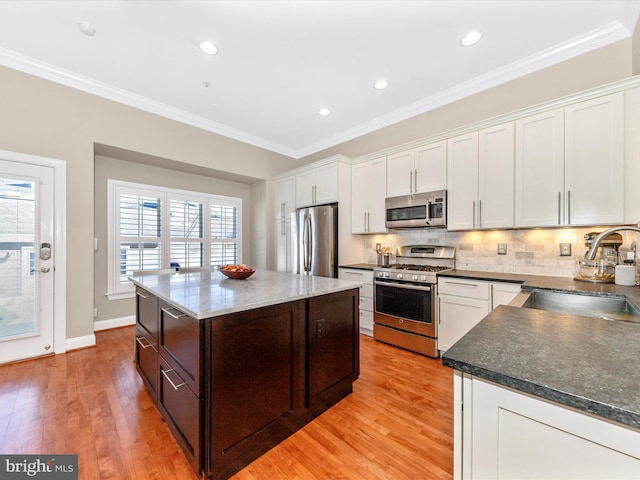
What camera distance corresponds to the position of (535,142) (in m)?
2.58

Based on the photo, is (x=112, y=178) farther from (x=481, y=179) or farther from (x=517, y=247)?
(x=517, y=247)

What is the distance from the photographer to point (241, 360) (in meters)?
1.51

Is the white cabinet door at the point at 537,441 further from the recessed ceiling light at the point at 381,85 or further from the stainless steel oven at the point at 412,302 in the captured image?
the recessed ceiling light at the point at 381,85

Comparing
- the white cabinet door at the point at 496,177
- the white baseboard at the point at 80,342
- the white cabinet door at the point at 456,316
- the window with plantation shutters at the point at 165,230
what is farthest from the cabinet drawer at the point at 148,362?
the white cabinet door at the point at 496,177

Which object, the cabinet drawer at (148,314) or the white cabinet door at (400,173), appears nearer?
the cabinet drawer at (148,314)

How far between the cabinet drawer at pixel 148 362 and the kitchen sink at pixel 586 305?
2.45 metres

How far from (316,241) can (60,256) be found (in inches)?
118

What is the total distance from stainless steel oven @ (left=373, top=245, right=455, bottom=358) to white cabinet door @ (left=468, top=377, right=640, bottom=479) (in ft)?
7.57

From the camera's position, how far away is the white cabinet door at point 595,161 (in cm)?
220

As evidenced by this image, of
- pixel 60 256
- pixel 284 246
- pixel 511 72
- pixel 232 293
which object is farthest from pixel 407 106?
pixel 60 256

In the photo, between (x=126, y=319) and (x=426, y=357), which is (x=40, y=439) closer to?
(x=126, y=319)

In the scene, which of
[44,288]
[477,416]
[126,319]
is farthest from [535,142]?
[126,319]

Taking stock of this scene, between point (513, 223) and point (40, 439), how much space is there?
13.1 ft

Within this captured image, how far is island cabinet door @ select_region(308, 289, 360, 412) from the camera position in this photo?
6.28 ft
